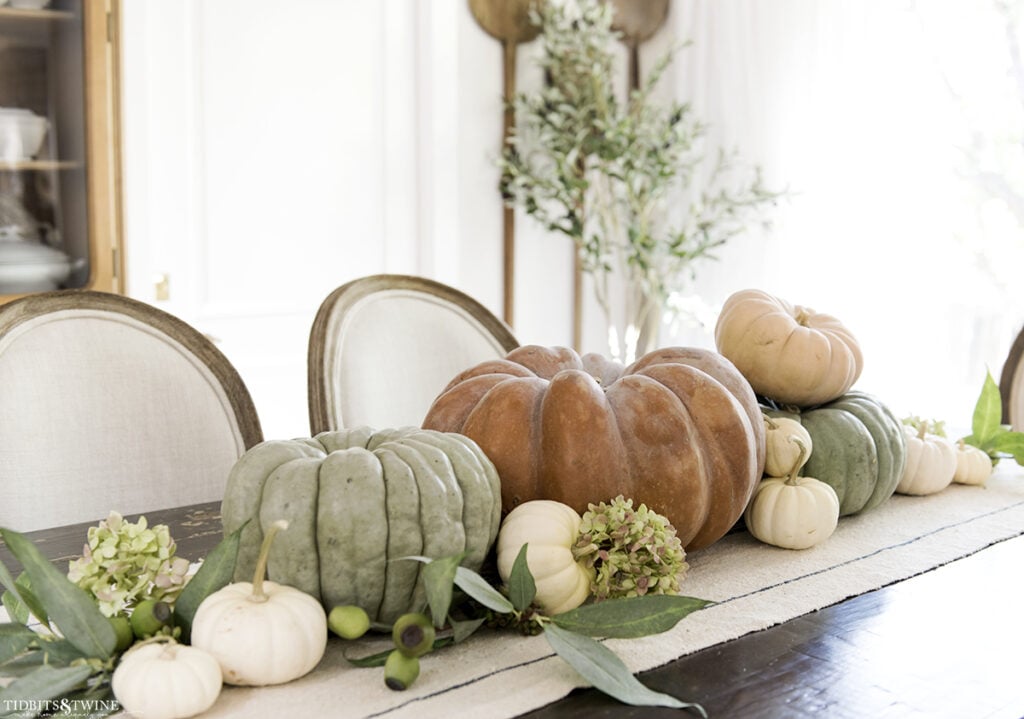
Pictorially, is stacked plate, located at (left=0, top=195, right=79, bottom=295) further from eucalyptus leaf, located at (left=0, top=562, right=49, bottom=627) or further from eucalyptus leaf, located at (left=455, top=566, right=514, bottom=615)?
eucalyptus leaf, located at (left=455, top=566, right=514, bottom=615)

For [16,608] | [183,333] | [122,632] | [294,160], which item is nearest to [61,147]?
[294,160]

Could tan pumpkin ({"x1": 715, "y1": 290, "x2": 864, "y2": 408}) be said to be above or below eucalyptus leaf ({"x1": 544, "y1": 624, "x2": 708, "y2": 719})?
above

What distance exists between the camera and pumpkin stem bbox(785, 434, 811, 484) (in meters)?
1.11

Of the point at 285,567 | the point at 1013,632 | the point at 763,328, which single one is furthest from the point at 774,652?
the point at 763,328

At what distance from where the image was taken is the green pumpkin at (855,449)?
1188 millimetres

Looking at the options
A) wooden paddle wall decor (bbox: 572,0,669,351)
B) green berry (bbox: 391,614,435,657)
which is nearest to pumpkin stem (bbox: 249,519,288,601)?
green berry (bbox: 391,614,435,657)

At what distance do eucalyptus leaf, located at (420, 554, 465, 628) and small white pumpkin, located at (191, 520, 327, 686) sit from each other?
87mm

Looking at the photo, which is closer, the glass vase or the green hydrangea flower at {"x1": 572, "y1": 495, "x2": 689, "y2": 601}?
the green hydrangea flower at {"x1": 572, "y1": 495, "x2": 689, "y2": 601}

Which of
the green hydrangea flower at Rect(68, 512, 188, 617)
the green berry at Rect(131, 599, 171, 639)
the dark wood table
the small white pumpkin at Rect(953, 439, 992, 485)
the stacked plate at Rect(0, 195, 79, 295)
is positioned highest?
the stacked plate at Rect(0, 195, 79, 295)

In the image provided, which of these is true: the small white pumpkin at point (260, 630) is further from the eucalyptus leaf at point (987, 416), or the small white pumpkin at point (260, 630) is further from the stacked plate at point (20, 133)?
the stacked plate at point (20, 133)

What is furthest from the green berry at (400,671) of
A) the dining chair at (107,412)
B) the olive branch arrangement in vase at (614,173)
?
the olive branch arrangement in vase at (614,173)

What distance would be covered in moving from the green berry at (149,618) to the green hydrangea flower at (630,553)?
1.08 ft

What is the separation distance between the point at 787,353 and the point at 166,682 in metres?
0.80

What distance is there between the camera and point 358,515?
794 mm
